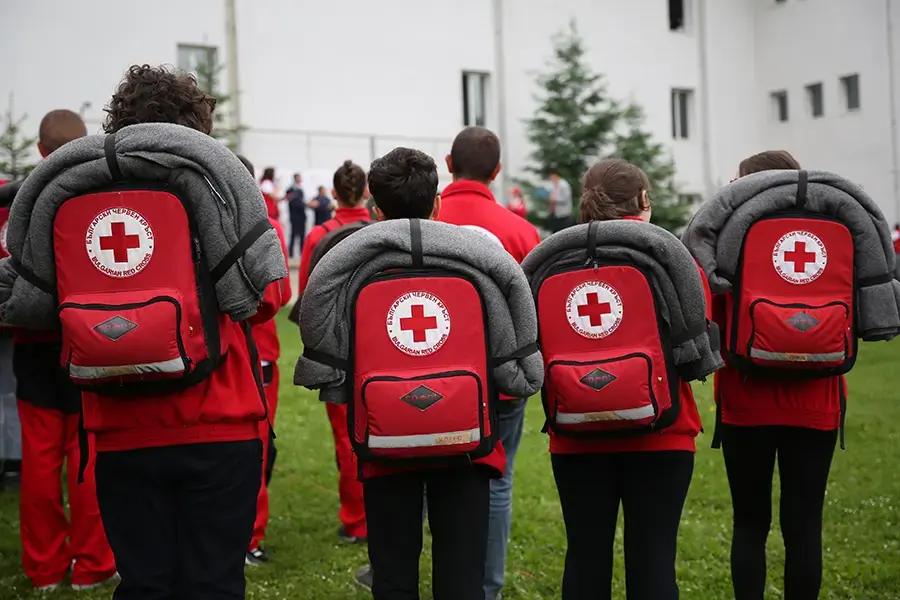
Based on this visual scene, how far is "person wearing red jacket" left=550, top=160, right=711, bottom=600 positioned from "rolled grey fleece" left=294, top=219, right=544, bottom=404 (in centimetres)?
57

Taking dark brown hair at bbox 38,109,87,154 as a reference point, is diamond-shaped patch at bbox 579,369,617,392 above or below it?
below

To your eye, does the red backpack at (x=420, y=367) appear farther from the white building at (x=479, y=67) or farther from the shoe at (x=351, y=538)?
the white building at (x=479, y=67)

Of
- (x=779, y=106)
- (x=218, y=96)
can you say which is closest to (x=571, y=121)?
(x=218, y=96)

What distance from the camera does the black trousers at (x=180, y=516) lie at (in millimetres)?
3363

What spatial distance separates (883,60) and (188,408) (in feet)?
115

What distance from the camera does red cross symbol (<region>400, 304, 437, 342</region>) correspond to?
3.45 metres

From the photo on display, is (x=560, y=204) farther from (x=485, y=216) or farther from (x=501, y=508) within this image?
(x=501, y=508)

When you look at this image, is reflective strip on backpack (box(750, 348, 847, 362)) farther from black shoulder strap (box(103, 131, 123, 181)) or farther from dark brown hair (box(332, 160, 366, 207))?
dark brown hair (box(332, 160, 366, 207))

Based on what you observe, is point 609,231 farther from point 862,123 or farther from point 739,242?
point 862,123

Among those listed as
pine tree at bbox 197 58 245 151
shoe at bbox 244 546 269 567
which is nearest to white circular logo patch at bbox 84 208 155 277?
shoe at bbox 244 546 269 567

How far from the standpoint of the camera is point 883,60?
1347 inches

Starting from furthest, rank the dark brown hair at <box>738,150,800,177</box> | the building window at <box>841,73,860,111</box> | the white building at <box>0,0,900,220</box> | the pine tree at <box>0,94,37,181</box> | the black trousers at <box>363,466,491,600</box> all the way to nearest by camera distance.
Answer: the building window at <box>841,73,860,111</box> → the white building at <box>0,0,900,220</box> → the pine tree at <box>0,94,37,181</box> → the dark brown hair at <box>738,150,800,177</box> → the black trousers at <box>363,466,491,600</box>

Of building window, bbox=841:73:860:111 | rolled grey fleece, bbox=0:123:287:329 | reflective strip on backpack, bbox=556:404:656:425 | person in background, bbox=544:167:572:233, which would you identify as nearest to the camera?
rolled grey fleece, bbox=0:123:287:329

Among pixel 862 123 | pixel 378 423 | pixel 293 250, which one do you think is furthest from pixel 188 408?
pixel 862 123
